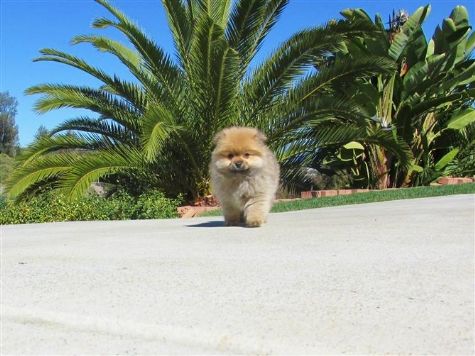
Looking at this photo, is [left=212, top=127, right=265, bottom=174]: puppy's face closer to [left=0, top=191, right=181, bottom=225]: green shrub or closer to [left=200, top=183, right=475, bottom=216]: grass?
[left=200, top=183, right=475, bottom=216]: grass

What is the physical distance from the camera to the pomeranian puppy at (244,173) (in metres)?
6.77

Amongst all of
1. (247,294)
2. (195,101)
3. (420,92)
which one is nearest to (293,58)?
(195,101)

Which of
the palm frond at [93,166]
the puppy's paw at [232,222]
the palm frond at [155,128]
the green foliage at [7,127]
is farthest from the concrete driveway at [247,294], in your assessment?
the green foliage at [7,127]

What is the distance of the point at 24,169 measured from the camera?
40.3ft

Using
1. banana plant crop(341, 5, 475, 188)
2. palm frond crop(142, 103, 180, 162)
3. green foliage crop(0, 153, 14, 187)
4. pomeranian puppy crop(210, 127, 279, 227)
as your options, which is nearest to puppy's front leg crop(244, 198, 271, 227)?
pomeranian puppy crop(210, 127, 279, 227)

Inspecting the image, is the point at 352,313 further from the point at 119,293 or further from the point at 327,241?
the point at 327,241

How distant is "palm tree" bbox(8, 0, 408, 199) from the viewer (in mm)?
12250

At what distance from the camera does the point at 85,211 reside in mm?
11250

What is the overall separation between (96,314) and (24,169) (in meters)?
9.57

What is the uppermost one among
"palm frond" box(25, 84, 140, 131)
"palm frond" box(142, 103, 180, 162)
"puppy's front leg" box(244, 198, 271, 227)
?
"palm frond" box(25, 84, 140, 131)

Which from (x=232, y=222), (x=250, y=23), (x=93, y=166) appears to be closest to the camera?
(x=232, y=222)

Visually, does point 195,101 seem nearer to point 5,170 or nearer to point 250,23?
point 250,23

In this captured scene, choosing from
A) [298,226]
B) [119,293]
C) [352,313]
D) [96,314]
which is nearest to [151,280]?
[119,293]

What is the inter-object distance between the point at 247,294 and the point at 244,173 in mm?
3173
